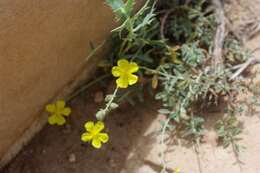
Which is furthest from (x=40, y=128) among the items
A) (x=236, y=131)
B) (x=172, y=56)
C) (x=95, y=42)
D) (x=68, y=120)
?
(x=236, y=131)

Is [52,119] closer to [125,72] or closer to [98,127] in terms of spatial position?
[98,127]

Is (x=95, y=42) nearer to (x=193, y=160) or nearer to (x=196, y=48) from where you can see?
(x=196, y=48)

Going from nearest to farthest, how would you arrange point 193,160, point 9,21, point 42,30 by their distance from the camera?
point 9,21 → point 42,30 → point 193,160

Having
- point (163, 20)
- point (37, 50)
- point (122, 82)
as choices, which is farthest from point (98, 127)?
point (163, 20)

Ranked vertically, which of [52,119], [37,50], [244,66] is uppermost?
[37,50]

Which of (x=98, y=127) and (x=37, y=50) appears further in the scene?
(x=98, y=127)

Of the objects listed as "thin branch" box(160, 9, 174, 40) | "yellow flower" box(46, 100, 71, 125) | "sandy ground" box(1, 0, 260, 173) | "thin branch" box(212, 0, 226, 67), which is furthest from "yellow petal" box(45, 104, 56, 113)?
"thin branch" box(212, 0, 226, 67)

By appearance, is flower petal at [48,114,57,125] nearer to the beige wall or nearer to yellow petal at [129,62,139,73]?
the beige wall
